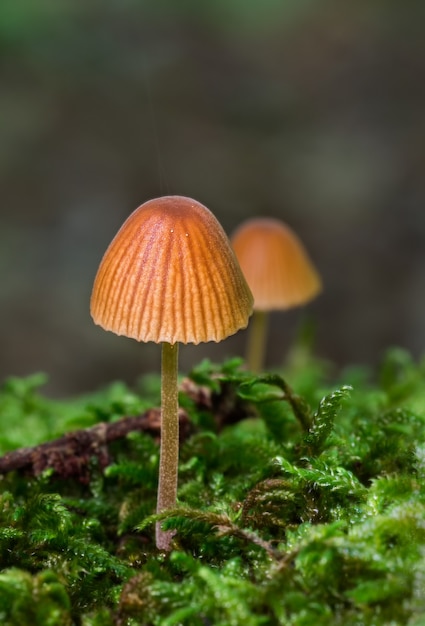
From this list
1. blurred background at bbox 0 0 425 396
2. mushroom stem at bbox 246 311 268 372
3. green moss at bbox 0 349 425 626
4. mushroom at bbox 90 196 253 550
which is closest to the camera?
green moss at bbox 0 349 425 626

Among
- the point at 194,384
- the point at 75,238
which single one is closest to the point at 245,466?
the point at 194,384

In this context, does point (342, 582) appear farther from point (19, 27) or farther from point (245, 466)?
point (19, 27)

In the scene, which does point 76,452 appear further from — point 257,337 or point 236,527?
point 257,337

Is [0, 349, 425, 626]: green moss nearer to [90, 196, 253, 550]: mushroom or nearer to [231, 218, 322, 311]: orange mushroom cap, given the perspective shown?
[90, 196, 253, 550]: mushroom

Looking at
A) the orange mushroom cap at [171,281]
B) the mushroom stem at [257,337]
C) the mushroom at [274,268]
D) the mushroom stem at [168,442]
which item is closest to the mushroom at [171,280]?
the orange mushroom cap at [171,281]

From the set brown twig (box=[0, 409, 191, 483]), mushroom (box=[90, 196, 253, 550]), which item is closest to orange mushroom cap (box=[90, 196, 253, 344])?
mushroom (box=[90, 196, 253, 550])

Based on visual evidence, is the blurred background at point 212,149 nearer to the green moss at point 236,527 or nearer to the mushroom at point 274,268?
the mushroom at point 274,268
